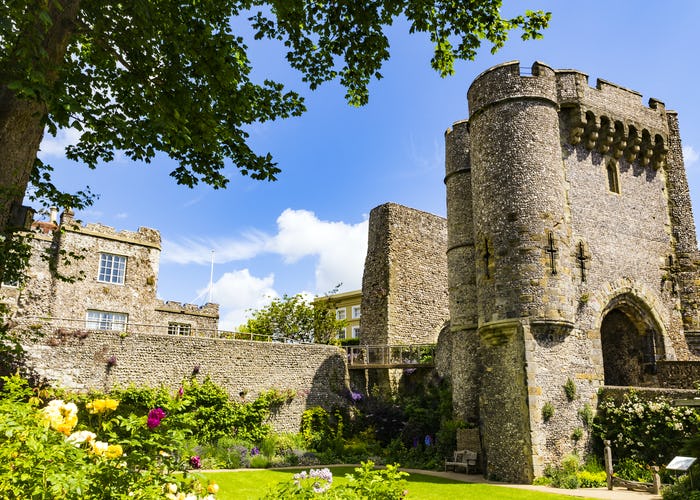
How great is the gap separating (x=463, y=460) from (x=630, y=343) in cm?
719

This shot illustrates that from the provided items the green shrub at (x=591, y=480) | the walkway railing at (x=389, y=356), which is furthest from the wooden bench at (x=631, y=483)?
the walkway railing at (x=389, y=356)

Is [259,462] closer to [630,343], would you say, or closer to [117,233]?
[630,343]

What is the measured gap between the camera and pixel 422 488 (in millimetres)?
13133

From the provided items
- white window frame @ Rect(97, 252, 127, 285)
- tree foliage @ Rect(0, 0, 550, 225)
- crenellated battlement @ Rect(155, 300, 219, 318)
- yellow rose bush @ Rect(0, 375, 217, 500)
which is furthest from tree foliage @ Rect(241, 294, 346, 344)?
yellow rose bush @ Rect(0, 375, 217, 500)

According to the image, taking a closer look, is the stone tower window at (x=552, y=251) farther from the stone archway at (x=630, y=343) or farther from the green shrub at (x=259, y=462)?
the green shrub at (x=259, y=462)

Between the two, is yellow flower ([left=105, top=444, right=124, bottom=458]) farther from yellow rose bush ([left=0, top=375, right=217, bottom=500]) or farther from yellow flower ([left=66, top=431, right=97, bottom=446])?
yellow flower ([left=66, top=431, right=97, bottom=446])

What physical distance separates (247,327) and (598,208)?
74.9 ft

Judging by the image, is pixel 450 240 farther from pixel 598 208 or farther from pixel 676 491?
pixel 676 491

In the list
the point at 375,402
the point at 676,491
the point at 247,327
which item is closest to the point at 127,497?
the point at 676,491

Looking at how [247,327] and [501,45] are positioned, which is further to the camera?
[247,327]

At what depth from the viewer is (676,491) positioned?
35.2ft

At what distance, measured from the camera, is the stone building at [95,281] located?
78.7ft

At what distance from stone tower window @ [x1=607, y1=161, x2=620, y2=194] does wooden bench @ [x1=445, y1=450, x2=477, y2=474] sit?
32.6 feet

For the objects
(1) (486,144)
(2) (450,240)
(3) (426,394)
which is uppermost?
(1) (486,144)
